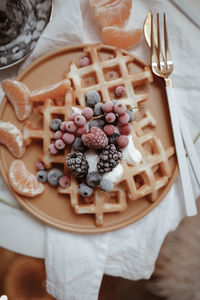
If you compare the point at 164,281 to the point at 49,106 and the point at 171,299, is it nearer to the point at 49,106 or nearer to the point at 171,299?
the point at 171,299

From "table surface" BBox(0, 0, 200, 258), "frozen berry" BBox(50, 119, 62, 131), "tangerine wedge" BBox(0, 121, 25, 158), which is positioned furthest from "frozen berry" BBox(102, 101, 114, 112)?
"table surface" BBox(0, 0, 200, 258)

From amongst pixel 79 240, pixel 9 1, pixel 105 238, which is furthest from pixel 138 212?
pixel 9 1

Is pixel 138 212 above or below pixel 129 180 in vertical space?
below

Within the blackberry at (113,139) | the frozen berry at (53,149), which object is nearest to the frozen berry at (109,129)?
the blackberry at (113,139)

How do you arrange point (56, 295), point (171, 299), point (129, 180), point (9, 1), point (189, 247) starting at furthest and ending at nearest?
point (171, 299), point (189, 247), point (56, 295), point (9, 1), point (129, 180)

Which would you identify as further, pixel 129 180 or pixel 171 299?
pixel 171 299

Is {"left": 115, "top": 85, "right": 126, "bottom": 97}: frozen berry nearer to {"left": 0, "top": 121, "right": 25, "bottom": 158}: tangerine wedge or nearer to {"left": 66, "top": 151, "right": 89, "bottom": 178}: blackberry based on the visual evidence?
{"left": 66, "top": 151, "right": 89, "bottom": 178}: blackberry

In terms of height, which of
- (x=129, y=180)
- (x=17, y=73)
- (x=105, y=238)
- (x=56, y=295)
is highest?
(x=17, y=73)
